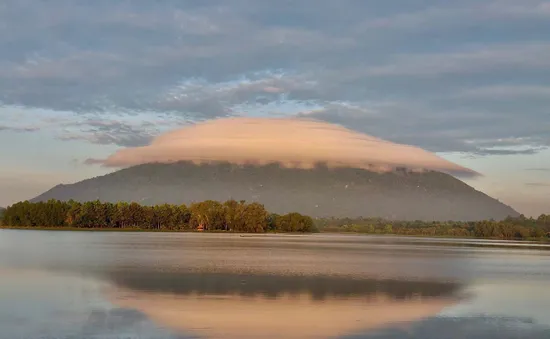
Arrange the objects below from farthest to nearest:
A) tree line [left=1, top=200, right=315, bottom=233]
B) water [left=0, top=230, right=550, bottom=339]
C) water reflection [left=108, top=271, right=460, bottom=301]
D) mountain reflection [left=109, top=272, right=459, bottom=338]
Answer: tree line [left=1, top=200, right=315, bottom=233] → water reflection [left=108, top=271, right=460, bottom=301] → mountain reflection [left=109, top=272, right=459, bottom=338] → water [left=0, top=230, right=550, bottom=339]

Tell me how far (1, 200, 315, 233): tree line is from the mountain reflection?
131 metres

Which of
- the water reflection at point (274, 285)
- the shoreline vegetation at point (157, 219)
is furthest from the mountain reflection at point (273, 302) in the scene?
the shoreline vegetation at point (157, 219)

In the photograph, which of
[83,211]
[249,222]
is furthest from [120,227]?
[249,222]

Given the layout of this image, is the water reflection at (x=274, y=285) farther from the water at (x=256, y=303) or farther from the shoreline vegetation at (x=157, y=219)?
the shoreline vegetation at (x=157, y=219)

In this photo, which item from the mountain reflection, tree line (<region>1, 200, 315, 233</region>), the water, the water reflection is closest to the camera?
the water

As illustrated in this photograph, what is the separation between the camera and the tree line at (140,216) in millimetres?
164500

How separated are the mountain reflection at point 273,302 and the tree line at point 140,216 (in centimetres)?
13068

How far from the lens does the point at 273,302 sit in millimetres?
28969

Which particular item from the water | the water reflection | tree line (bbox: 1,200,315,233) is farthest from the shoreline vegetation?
the water reflection

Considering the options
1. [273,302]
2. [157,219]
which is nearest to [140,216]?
[157,219]

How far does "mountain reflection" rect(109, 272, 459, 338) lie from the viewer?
23.0 meters

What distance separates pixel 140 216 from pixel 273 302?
147m

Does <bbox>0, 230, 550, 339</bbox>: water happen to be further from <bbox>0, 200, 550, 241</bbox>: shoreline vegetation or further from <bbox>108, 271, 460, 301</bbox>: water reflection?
<bbox>0, 200, 550, 241</bbox>: shoreline vegetation

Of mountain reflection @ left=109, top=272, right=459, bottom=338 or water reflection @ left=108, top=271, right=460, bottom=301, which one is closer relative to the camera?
mountain reflection @ left=109, top=272, right=459, bottom=338
